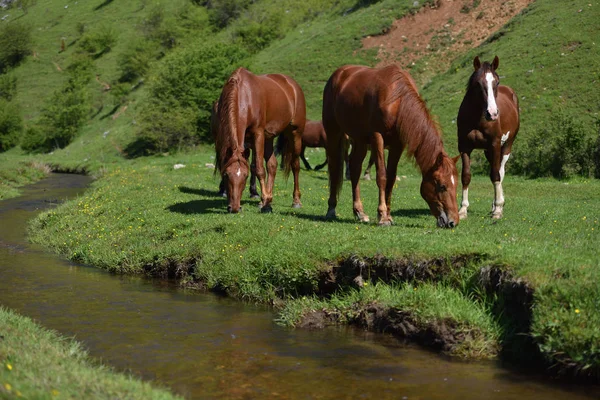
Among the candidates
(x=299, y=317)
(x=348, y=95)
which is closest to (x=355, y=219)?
(x=348, y=95)

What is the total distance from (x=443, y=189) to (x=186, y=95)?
127 feet

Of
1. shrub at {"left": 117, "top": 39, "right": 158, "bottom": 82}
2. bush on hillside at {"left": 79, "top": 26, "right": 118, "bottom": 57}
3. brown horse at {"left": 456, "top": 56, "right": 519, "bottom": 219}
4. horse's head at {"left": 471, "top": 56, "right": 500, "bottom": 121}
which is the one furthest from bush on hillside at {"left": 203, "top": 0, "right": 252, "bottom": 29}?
horse's head at {"left": 471, "top": 56, "right": 500, "bottom": 121}

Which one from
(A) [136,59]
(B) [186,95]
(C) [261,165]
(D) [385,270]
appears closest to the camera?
(D) [385,270]

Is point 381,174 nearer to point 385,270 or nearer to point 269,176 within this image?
point 385,270

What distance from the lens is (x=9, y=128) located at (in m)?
73.9

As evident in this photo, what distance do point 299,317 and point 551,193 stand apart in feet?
45.3

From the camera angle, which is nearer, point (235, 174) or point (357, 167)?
point (357, 167)

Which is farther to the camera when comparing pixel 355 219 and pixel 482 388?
pixel 355 219

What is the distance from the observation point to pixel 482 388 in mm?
6723

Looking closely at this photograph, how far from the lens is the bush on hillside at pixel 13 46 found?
→ 335 ft

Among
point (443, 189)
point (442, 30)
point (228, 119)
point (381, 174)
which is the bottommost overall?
point (443, 189)

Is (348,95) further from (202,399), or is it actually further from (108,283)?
(202,399)

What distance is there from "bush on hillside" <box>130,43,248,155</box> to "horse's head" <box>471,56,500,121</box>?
3346 cm

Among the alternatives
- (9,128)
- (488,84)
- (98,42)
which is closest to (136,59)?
(9,128)
